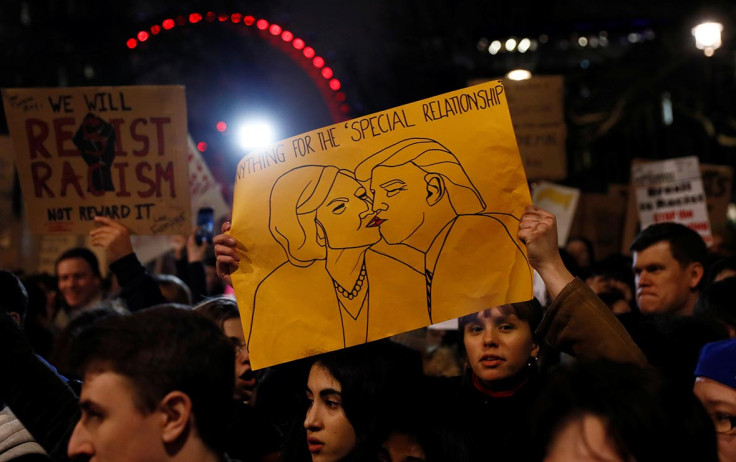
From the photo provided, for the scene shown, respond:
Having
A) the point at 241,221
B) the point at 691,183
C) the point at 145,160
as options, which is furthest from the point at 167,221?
the point at 691,183

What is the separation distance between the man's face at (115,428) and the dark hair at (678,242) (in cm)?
389

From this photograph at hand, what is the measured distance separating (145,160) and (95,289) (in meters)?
1.89

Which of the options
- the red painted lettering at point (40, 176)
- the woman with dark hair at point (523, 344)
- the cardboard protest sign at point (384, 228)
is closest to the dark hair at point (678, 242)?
the woman with dark hair at point (523, 344)

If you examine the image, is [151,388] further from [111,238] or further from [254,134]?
[254,134]

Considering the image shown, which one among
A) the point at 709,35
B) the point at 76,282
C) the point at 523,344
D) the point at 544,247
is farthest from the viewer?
the point at 709,35

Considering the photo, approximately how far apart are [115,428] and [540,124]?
23.5 feet

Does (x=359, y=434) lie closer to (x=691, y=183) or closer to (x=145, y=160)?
(x=145, y=160)

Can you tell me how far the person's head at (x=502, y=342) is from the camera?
3.90 meters

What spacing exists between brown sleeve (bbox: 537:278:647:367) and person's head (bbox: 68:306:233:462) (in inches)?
45.2

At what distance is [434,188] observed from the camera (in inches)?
137

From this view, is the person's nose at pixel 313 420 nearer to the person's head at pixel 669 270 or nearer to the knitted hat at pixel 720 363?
the knitted hat at pixel 720 363

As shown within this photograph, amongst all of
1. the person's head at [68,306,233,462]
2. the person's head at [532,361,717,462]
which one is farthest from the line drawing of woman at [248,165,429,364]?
the person's head at [532,361,717,462]

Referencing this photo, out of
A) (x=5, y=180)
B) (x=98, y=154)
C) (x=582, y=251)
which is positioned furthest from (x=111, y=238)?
(x=582, y=251)

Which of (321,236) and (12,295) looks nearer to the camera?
(321,236)
